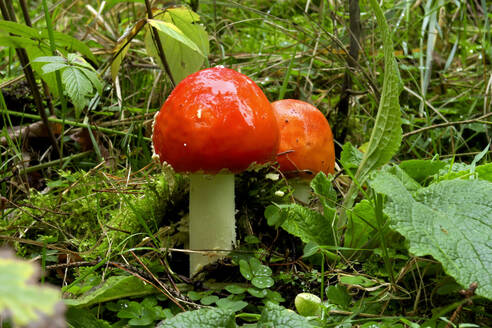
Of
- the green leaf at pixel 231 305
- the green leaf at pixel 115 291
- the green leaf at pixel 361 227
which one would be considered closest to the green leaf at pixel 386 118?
the green leaf at pixel 361 227

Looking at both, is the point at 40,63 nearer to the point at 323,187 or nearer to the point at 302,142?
the point at 302,142

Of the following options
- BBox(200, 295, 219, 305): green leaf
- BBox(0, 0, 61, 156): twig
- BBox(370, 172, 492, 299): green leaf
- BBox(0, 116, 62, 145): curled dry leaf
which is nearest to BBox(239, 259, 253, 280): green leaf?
BBox(200, 295, 219, 305): green leaf

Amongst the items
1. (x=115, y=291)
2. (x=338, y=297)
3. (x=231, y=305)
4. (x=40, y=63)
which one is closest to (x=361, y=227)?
(x=338, y=297)

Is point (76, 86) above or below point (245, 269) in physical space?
above

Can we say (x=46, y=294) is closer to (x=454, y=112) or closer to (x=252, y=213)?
(x=252, y=213)

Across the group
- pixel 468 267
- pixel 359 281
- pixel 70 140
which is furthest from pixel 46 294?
pixel 70 140

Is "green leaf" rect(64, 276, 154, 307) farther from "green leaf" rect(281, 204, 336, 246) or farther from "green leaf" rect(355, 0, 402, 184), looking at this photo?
"green leaf" rect(355, 0, 402, 184)

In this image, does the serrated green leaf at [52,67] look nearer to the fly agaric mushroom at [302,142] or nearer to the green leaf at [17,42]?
the green leaf at [17,42]
